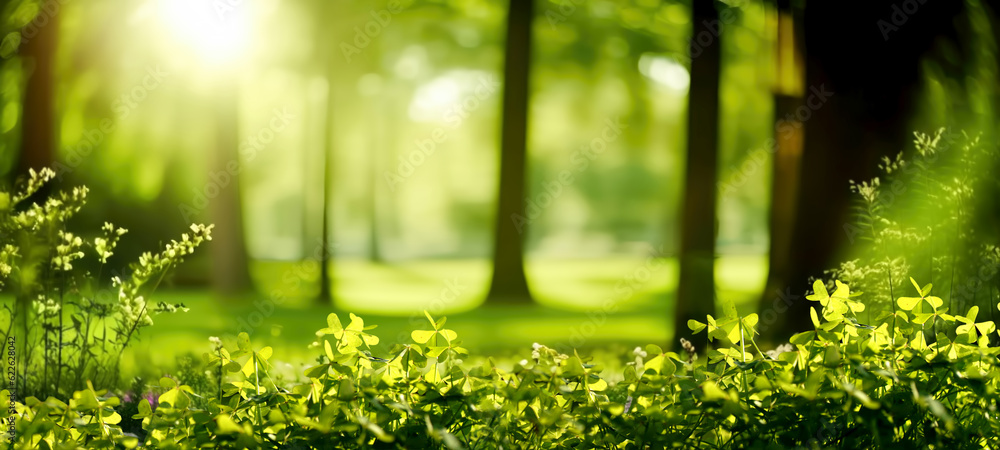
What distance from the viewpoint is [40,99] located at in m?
4.70

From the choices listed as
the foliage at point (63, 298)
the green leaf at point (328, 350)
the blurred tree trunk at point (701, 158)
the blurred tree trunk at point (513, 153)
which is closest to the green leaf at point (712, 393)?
the green leaf at point (328, 350)

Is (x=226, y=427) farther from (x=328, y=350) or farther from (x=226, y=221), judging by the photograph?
(x=226, y=221)

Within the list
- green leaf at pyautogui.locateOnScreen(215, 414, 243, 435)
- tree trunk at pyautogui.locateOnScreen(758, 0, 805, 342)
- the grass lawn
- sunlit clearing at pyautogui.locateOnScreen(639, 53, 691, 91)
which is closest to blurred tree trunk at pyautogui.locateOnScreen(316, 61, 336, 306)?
the grass lawn

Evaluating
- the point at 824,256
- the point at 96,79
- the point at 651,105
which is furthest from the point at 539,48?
the point at 824,256

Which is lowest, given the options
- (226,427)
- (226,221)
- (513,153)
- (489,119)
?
(226,221)

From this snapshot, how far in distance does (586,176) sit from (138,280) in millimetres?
18400

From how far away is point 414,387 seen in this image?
2150 mm

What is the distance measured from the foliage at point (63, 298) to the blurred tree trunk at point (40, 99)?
2.86 ft

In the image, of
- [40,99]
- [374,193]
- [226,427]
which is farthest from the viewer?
[374,193]

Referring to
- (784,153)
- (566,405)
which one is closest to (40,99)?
(566,405)

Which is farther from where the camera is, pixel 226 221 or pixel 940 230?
pixel 226 221

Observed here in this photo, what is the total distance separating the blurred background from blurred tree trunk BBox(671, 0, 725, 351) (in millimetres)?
17

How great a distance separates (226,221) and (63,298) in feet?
16.8

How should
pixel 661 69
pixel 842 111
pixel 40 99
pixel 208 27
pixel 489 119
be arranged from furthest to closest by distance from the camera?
pixel 489 119, pixel 661 69, pixel 208 27, pixel 842 111, pixel 40 99
